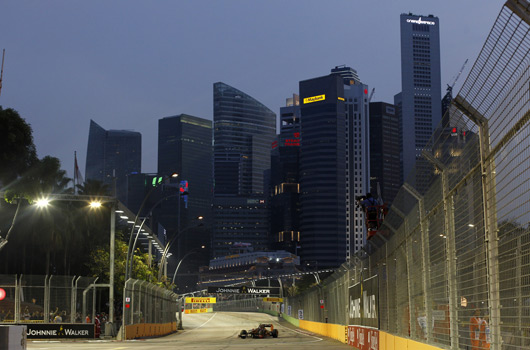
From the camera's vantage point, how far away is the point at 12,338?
14984 millimetres

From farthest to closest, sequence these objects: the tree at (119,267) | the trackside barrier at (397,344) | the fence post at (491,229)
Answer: the tree at (119,267), the trackside barrier at (397,344), the fence post at (491,229)

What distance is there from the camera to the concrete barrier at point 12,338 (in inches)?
577

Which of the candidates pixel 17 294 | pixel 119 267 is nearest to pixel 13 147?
pixel 17 294

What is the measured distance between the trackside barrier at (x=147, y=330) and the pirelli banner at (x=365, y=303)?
15.8 metres

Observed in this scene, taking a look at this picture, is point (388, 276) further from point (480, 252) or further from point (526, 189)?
point (526, 189)

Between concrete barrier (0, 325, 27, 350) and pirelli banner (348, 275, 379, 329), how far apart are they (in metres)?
9.44

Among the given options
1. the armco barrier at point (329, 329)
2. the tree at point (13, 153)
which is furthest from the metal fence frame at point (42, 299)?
the armco barrier at point (329, 329)

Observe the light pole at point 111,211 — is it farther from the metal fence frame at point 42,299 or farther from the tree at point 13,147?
the tree at point 13,147

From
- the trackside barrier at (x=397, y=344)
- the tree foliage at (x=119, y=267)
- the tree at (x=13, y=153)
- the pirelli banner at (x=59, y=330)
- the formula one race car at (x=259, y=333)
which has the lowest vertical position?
the formula one race car at (x=259, y=333)

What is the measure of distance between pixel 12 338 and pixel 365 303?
12779mm

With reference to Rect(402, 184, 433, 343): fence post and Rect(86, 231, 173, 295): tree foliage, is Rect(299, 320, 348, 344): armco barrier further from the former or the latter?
Rect(402, 184, 433, 343): fence post

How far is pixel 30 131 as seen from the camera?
46031mm

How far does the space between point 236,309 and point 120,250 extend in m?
117

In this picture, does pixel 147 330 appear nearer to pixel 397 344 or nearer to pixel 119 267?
pixel 119 267
